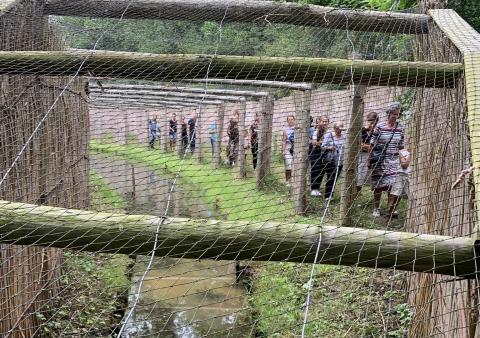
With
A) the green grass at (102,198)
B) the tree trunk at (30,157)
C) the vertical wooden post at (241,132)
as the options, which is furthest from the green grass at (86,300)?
the vertical wooden post at (241,132)

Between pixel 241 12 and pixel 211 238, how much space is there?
2672 mm

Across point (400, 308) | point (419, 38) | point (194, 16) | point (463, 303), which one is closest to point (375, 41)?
point (419, 38)

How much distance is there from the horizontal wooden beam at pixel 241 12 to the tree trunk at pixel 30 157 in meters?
0.34

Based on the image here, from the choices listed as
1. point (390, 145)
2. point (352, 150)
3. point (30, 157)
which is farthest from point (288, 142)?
point (30, 157)

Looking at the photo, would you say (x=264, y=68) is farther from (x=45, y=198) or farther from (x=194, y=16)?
(x=45, y=198)

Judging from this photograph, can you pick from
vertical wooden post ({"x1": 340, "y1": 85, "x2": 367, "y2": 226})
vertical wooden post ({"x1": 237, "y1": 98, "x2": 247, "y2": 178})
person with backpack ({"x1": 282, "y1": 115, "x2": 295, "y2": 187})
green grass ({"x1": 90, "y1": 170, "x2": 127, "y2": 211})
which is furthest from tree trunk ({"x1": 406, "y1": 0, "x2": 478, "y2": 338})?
vertical wooden post ({"x1": 237, "y1": 98, "x2": 247, "y2": 178})

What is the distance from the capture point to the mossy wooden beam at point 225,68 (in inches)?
107

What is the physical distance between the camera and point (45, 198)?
3.95 m

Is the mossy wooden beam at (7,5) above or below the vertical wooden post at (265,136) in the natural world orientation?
above

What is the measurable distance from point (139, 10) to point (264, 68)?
1.36m

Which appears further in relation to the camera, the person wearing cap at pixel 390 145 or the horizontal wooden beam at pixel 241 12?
the person wearing cap at pixel 390 145

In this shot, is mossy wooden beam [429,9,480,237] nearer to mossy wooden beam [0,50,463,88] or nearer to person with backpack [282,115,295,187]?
mossy wooden beam [0,50,463,88]

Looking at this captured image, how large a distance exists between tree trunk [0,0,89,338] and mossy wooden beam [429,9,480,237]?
5.79 ft

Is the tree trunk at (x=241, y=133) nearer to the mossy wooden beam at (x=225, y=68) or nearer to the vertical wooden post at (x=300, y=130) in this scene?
the vertical wooden post at (x=300, y=130)
